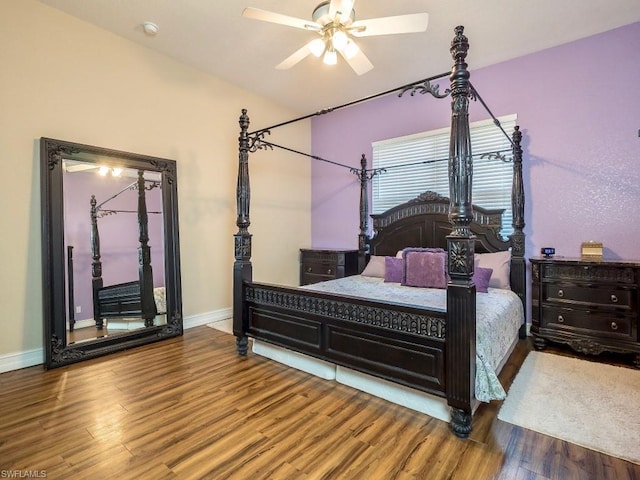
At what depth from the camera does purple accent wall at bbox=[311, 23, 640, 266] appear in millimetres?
3092

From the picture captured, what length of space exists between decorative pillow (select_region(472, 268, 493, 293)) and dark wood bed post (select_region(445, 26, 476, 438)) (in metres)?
1.35

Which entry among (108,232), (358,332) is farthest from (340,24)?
(108,232)

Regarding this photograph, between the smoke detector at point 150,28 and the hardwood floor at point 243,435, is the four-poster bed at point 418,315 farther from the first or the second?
the smoke detector at point 150,28

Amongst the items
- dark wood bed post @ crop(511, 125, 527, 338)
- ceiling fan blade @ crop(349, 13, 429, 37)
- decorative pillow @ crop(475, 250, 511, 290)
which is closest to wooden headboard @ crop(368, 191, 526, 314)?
dark wood bed post @ crop(511, 125, 527, 338)

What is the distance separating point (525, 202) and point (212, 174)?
3.77 m

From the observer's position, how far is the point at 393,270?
366 cm

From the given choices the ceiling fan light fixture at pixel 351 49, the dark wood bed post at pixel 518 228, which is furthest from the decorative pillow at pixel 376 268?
the ceiling fan light fixture at pixel 351 49

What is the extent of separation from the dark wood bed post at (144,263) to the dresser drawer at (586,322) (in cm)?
406

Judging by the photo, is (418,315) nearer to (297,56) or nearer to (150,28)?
(297,56)

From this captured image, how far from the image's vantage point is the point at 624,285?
2758mm

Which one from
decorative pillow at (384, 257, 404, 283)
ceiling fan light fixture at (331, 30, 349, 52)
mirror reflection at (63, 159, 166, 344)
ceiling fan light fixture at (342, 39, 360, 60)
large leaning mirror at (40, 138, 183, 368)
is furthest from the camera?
decorative pillow at (384, 257, 404, 283)

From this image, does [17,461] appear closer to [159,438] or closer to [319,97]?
[159,438]

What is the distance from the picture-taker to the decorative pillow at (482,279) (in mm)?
3080

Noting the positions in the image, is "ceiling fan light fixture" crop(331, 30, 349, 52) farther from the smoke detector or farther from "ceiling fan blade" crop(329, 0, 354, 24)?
the smoke detector
